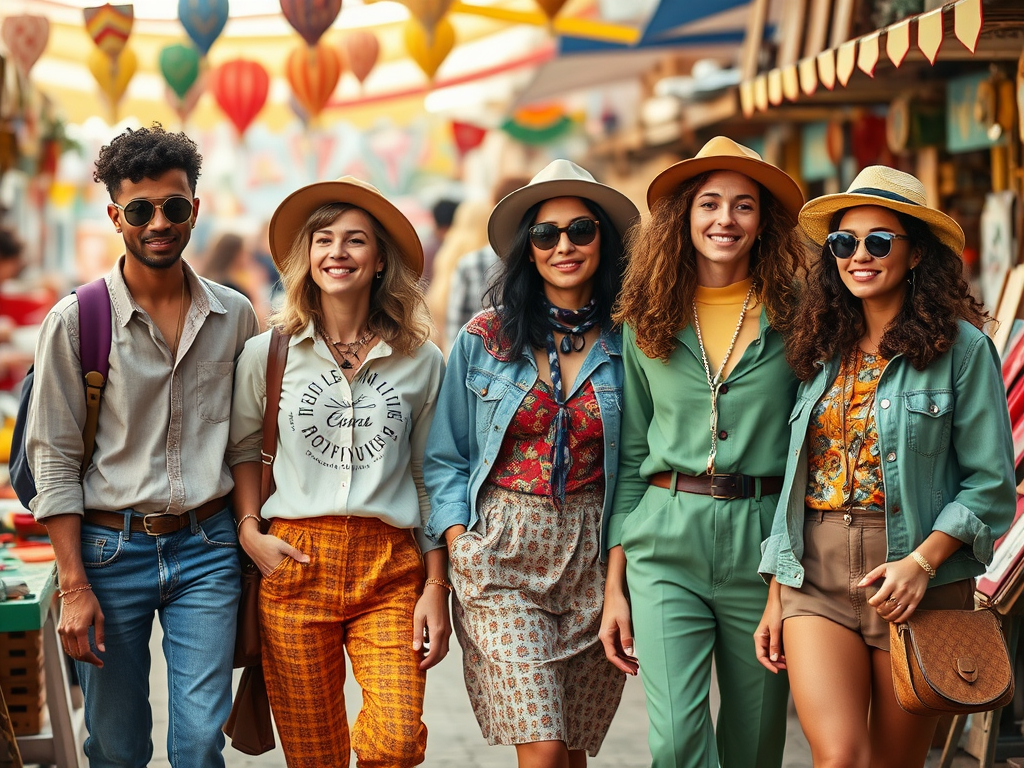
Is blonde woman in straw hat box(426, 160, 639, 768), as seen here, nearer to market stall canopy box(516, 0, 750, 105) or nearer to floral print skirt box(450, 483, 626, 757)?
floral print skirt box(450, 483, 626, 757)

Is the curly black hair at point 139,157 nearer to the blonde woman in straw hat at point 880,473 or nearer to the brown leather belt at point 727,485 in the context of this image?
the brown leather belt at point 727,485

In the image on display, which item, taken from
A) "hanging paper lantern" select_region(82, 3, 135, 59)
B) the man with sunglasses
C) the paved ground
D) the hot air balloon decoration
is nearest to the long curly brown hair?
the man with sunglasses

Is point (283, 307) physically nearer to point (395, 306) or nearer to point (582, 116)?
point (395, 306)

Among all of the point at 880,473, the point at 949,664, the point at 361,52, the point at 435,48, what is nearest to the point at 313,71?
the point at 361,52

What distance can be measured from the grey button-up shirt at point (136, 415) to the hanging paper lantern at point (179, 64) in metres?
6.73

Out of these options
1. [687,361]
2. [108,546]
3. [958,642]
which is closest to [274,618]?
[108,546]

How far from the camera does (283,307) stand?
4012 millimetres

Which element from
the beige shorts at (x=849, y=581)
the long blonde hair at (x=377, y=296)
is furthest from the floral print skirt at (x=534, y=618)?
the beige shorts at (x=849, y=581)

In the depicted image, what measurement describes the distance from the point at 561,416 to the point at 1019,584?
1.64 metres

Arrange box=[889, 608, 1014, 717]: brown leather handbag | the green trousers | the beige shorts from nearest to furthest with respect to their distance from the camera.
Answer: box=[889, 608, 1014, 717]: brown leather handbag < the beige shorts < the green trousers

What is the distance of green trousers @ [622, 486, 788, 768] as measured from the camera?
3508mm

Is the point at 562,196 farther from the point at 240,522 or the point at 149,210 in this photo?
the point at 240,522

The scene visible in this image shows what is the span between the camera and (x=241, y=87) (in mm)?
12125

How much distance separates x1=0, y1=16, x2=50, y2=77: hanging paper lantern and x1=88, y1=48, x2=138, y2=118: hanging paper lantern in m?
0.42
